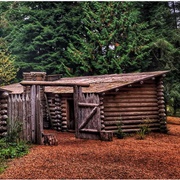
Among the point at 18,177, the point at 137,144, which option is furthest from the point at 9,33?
the point at 18,177

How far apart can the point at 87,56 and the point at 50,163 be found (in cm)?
1619

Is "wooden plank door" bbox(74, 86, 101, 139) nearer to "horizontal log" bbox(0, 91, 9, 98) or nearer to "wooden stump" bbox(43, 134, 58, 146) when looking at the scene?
"wooden stump" bbox(43, 134, 58, 146)

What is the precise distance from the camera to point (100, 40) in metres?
22.8

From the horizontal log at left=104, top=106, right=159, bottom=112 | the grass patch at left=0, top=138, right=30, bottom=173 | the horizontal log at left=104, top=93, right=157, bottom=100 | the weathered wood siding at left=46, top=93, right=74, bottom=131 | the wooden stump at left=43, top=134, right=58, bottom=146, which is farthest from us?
the weathered wood siding at left=46, top=93, right=74, bottom=131

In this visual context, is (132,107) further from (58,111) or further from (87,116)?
(58,111)

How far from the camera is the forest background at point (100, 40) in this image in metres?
22.0

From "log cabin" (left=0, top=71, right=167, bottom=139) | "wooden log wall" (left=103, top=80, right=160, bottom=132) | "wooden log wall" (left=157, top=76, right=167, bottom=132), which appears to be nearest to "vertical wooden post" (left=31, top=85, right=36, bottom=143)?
"log cabin" (left=0, top=71, right=167, bottom=139)

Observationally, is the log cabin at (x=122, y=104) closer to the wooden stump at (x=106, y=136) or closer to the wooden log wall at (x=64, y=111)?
the wooden stump at (x=106, y=136)

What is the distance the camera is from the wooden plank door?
39.8 ft

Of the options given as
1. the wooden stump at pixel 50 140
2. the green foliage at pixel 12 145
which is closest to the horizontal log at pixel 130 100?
the wooden stump at pixel 50 140

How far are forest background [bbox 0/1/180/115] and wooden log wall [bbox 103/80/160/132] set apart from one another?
17.0 feet

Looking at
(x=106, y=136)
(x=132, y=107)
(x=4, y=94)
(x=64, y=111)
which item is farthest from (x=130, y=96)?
(x=4, y=94)

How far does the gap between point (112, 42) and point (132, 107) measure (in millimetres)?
11146

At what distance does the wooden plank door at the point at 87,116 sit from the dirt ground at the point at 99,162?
1.80m
